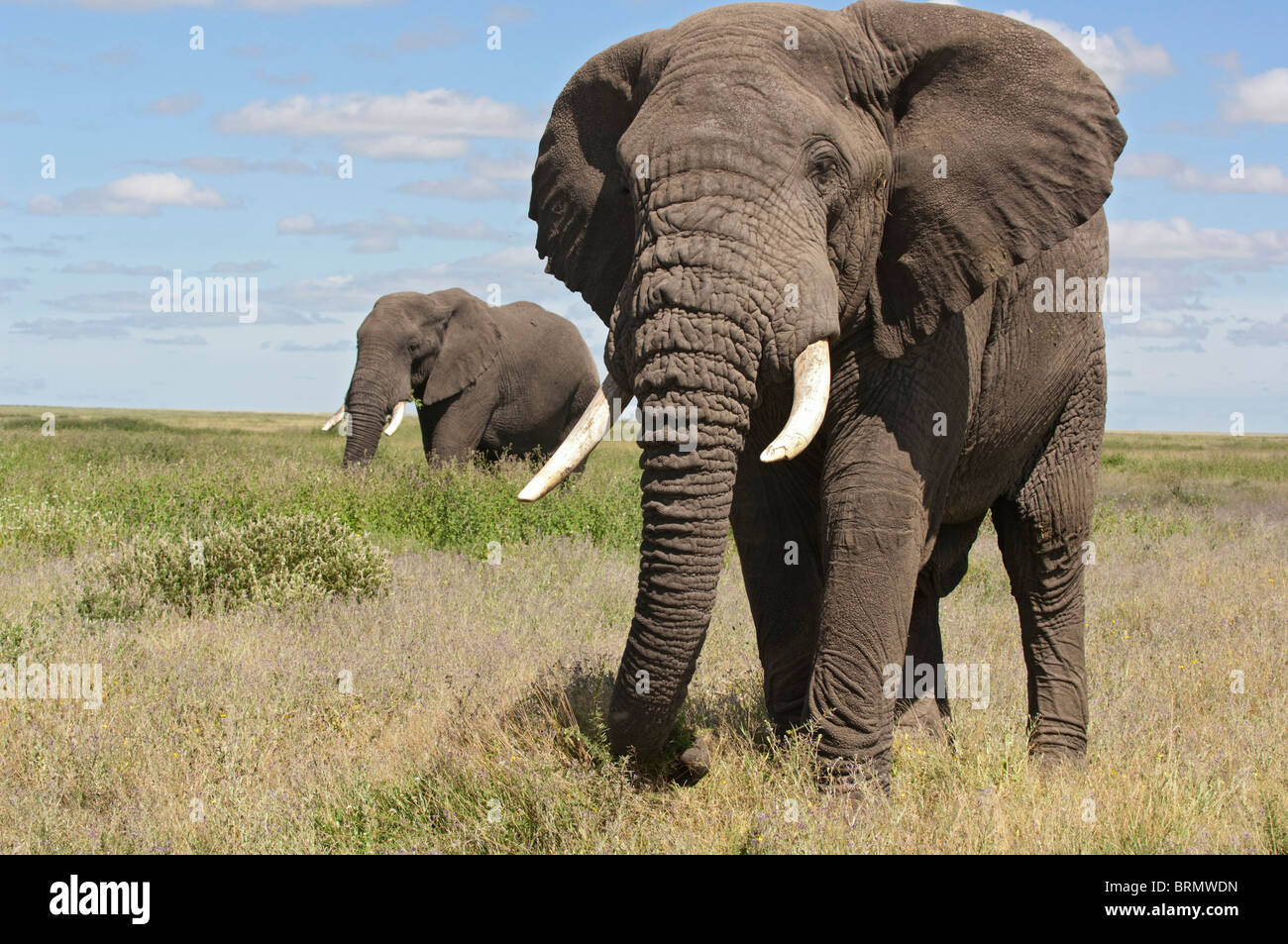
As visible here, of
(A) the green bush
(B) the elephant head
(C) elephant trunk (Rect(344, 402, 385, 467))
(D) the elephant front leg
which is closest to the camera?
(D) the elephant front leg

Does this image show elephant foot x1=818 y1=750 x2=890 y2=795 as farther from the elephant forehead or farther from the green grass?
the green grass

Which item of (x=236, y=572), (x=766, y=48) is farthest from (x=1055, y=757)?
(x=236, y=572)

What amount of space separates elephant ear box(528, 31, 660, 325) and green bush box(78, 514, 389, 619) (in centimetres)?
457

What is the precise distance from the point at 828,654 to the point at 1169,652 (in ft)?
15.5

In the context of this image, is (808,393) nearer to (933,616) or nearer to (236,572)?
(933,616)

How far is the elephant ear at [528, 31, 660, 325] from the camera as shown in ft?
18.0

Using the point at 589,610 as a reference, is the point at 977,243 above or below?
above

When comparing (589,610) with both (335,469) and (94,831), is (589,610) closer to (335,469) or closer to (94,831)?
(94,831)

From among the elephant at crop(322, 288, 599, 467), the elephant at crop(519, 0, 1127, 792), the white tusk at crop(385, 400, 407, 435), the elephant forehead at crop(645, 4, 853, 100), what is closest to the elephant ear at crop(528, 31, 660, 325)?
the elephant at crop(519, 0, 1127, 792)

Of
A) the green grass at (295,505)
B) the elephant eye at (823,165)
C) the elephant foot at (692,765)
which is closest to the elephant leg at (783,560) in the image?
the elephant foot at (692,765)

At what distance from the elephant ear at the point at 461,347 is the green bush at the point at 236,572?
31.1 feet

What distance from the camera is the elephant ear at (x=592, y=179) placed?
5500mm
